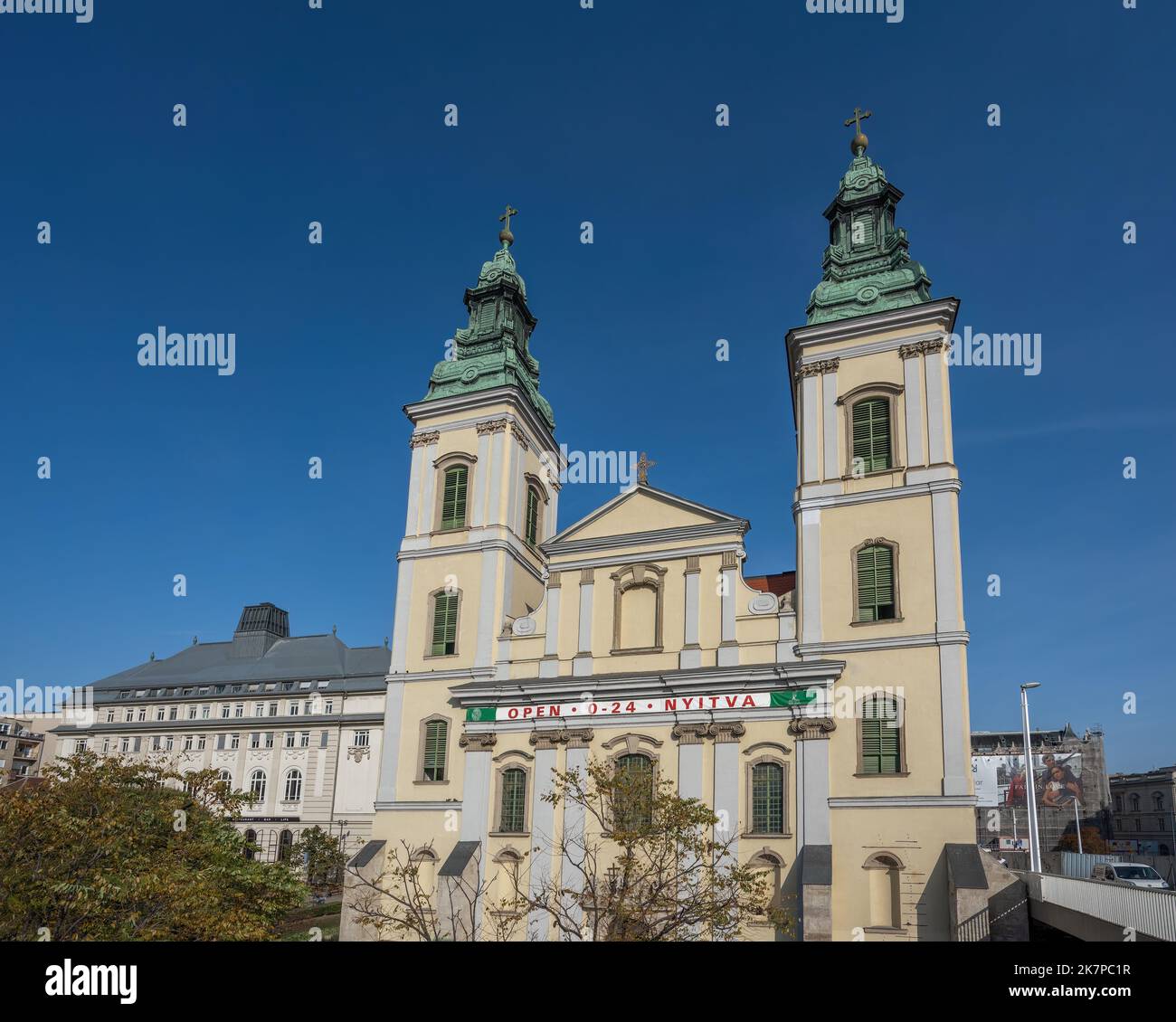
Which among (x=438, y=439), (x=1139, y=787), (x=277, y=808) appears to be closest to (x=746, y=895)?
(x=438, y=439)

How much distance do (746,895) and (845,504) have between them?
12.0 metres

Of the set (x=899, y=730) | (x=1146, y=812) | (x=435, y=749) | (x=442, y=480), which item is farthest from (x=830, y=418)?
(x=1146, y=812)

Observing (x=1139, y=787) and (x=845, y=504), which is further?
(x=1139, y=787)

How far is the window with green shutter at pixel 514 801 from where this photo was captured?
3066cm

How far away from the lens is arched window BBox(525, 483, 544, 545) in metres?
37.4

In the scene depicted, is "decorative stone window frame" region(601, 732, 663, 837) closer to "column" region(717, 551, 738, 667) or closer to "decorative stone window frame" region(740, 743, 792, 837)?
"decorative stone window frame" region(740, 743, 792, 837)

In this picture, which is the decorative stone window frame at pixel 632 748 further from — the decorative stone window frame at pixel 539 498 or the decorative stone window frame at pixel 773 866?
the decorative stone window frame at pixel 539 498

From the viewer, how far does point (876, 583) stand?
94.2 feet

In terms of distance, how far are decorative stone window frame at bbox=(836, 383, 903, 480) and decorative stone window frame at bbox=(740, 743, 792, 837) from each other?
28.9 feet

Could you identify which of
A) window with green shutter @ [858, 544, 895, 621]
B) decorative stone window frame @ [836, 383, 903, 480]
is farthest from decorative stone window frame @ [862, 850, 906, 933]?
decorative stone window frame @ [836, 383, 903, 480]

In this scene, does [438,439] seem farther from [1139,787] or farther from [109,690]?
[1139,787]

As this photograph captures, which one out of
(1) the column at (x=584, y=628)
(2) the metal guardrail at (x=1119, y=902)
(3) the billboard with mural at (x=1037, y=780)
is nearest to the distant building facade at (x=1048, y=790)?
(3) the billboard with mural at (x=1037, y=780)

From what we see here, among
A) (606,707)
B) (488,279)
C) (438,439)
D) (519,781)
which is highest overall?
(488,279)
